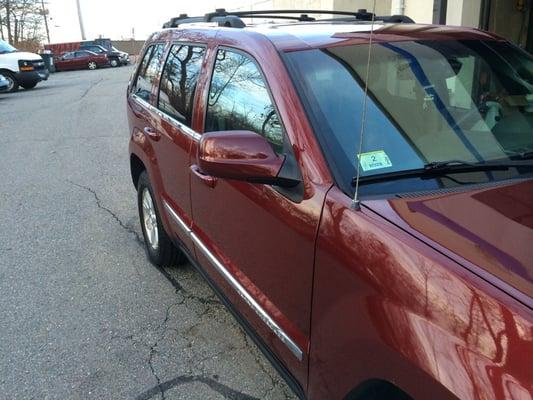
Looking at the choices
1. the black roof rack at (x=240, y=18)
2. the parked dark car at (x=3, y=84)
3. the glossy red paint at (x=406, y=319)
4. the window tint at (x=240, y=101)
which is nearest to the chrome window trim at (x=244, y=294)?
the glossy red paint at (x=406, y=319)

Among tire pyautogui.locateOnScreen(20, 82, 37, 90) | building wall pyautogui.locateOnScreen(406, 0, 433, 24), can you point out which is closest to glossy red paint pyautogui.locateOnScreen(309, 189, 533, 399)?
building wall pyautogui.locateOnScreen(406, 0, 433, 24)

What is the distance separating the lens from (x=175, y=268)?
4.23m

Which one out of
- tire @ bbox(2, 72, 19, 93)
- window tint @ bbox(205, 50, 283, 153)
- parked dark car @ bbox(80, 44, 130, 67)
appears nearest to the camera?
window tint @ bbox(205, 50, 283, 153)

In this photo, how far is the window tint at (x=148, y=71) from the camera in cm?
398

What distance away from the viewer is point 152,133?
3746 millimetres

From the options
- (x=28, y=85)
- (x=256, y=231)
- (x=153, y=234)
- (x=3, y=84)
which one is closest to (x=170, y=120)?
(x=153, y=234)

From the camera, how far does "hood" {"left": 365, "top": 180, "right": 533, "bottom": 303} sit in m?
1.41

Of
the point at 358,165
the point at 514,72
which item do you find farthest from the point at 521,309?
the point at 514,72

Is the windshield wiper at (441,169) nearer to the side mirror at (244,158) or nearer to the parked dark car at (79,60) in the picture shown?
the side mirror at (244,158)

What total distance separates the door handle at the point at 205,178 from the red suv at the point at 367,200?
15 mm

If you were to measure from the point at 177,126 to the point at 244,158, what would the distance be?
4.31ft

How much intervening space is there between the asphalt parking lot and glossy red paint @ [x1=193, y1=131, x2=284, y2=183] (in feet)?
4.23

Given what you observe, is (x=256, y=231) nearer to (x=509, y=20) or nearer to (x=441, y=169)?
(x=441, y=169)

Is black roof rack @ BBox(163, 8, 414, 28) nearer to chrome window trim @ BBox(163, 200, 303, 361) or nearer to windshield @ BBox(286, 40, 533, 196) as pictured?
windshield @ BBox(286, 40, 533, 196)
